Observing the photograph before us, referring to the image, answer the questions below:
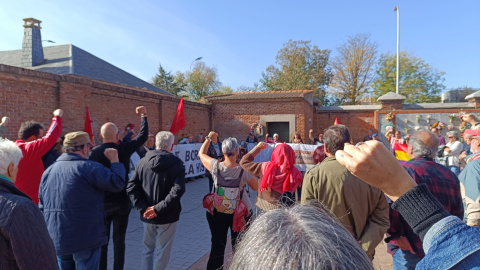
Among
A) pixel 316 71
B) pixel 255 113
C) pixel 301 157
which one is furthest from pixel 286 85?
pixel 301 157

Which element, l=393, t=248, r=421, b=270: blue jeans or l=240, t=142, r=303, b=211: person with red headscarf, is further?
l=240, t=142, r=303, b=211: person with red headscarf

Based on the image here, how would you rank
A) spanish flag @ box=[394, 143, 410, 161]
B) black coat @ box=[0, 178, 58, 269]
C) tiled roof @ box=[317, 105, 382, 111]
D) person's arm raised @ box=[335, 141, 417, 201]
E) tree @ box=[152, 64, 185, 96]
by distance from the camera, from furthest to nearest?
tree @ box=[152, 64, 185, 96] → tiled roof @ box=[317, 105, 382, 111] → spanish flag @ box=[394, 143, 410, 161] → black coat @ box=[0, 178, 58, 269] → person's arm raised @ box=[335, 141, 417, 201]

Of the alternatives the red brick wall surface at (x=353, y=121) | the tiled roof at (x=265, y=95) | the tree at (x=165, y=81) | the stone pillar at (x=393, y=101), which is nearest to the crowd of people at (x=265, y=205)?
the tiled roof at (x=265, y=95)

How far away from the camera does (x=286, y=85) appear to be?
3756 cm

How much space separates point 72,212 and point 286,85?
36.1 m

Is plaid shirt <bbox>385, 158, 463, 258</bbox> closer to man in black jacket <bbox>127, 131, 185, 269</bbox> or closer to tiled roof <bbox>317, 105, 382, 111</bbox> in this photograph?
man in black jacket <bbox>127, 131, 185, 269</bbox>

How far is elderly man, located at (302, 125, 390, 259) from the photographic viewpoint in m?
2.64

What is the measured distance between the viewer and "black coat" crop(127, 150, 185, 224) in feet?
12.1

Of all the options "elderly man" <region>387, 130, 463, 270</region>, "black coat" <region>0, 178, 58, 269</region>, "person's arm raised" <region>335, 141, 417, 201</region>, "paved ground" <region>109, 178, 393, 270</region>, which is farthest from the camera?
"paved ground" <region>109, 178, 393, 270</region>

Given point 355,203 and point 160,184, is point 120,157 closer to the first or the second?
point 160,184

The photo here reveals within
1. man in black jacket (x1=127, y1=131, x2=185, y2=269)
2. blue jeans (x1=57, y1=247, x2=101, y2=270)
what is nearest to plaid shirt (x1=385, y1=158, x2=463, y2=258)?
man in black jacket (x1=127, y1=131, x2=185, y2=269)

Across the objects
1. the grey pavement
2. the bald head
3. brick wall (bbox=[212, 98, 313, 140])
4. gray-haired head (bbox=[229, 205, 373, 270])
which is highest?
brick wall (bbox=[212, 98, 313, 140])

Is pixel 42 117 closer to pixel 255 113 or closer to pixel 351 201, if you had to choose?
pixel 351 201

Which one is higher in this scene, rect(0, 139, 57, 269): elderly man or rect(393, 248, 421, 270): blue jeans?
rect(0, 139, 57, 269): elderly man
